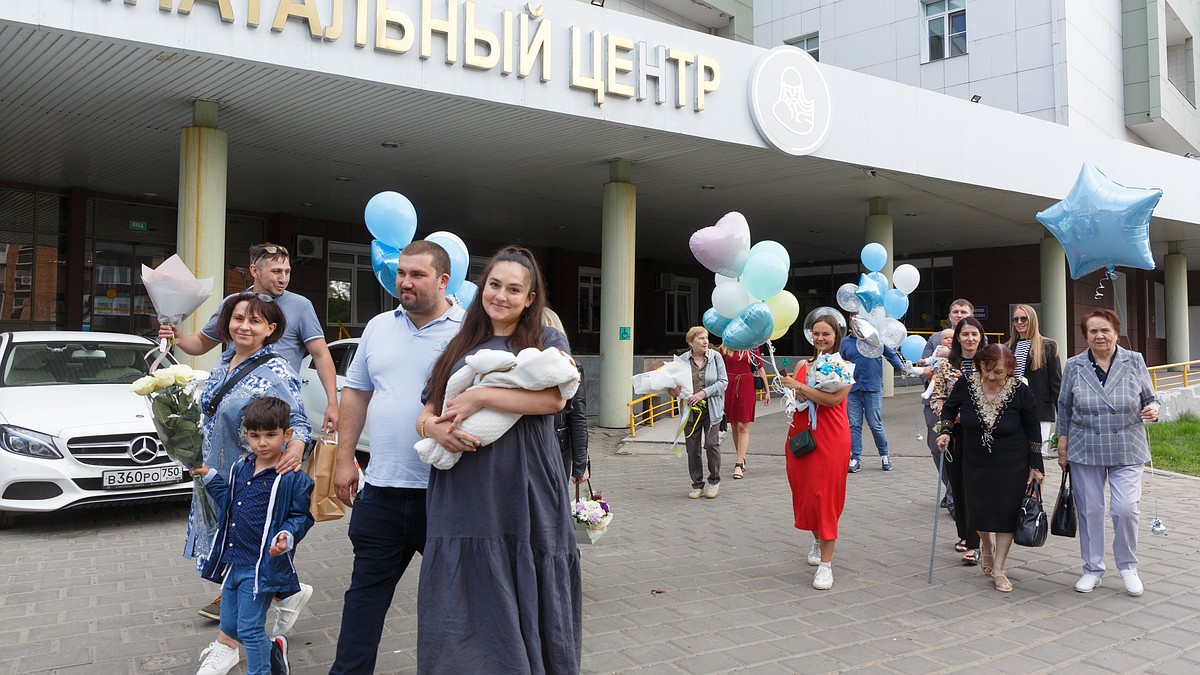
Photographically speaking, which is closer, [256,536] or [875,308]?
[256,536]

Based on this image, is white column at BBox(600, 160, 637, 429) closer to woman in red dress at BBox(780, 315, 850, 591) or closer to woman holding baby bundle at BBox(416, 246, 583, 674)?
woman in red dress at BBox(780, 315, 850, 591)

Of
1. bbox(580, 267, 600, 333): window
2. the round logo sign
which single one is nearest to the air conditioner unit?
bbox(580, 267, 600, 333): window

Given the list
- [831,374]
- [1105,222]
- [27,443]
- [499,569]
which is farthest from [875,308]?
[27,443]

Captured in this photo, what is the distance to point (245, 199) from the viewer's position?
57.9ft

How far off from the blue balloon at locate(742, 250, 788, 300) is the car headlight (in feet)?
17.6

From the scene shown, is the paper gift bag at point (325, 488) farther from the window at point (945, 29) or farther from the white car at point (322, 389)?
the window at point (945, 29)

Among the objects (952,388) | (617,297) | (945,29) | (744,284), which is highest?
(945,29)

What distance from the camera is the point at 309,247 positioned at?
65.2 ft

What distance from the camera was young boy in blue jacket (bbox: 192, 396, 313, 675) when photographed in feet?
11.1

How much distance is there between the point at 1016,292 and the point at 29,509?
2506 cm

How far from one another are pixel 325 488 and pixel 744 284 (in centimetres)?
314

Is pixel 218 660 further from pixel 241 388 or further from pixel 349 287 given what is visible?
pixel 349 287

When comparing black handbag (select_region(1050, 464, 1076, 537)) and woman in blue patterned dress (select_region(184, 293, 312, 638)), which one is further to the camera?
black handbag (select_region(1050, 464, 1076, 537))

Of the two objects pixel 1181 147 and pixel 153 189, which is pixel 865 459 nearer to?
pixel 153 189
